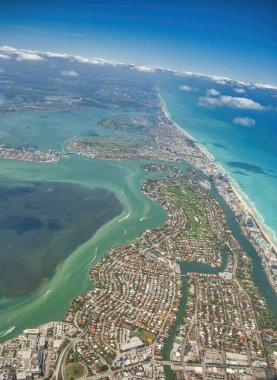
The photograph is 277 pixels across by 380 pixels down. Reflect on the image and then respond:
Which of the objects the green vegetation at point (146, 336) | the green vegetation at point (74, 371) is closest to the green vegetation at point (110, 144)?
the green vegetation at point (146, 336)

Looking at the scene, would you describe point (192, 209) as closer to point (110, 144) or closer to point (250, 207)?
point (250, 207)

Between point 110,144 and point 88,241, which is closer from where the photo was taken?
point 88,241

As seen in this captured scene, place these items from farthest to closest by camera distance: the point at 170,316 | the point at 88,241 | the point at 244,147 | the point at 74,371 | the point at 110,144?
the point at 244,147, the point at 110,144, the point at 88,241, the point at 170,316, the point at 74,371

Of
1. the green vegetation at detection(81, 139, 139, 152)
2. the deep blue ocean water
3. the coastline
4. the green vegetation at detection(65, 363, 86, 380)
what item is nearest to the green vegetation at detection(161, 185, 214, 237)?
the coastline

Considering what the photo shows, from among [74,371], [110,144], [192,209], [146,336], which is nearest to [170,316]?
[146,336]

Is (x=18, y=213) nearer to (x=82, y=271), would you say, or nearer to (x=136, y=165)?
(x=82, y=271)

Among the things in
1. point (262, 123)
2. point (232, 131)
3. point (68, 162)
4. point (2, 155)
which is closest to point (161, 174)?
point (68, 162)
